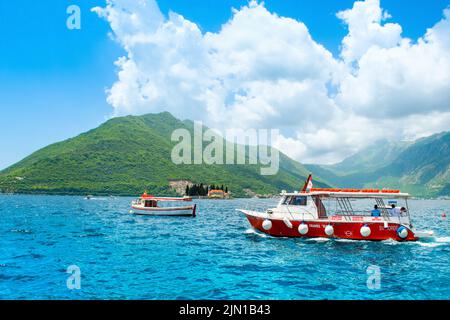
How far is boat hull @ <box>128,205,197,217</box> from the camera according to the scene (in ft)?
241

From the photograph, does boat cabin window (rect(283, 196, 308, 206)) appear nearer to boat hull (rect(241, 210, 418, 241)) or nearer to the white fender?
boat hull (rect(241, 210, 418, 241))

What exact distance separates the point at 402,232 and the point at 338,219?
611cm

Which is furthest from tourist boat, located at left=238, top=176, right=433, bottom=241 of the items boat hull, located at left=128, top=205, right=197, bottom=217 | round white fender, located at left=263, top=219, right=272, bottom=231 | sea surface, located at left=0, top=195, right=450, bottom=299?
boat hull, located at left=128, top=205, right=197, bottom=217

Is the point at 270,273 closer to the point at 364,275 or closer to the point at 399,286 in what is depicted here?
the point at 364,275

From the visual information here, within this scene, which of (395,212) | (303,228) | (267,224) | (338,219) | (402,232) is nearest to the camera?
(402,232)

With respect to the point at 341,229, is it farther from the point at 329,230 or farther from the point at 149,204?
the point at 149,204

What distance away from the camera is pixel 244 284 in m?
19.2

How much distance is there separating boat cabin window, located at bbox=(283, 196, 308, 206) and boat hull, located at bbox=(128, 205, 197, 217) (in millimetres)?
37999

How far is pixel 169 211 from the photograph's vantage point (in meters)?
74.2

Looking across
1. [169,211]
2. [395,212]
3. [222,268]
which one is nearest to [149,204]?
[169,211]

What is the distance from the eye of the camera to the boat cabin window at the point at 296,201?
36500 millimetres

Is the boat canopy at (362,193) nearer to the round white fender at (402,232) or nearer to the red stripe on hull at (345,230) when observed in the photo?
the red stripe on hull at (345,230)
